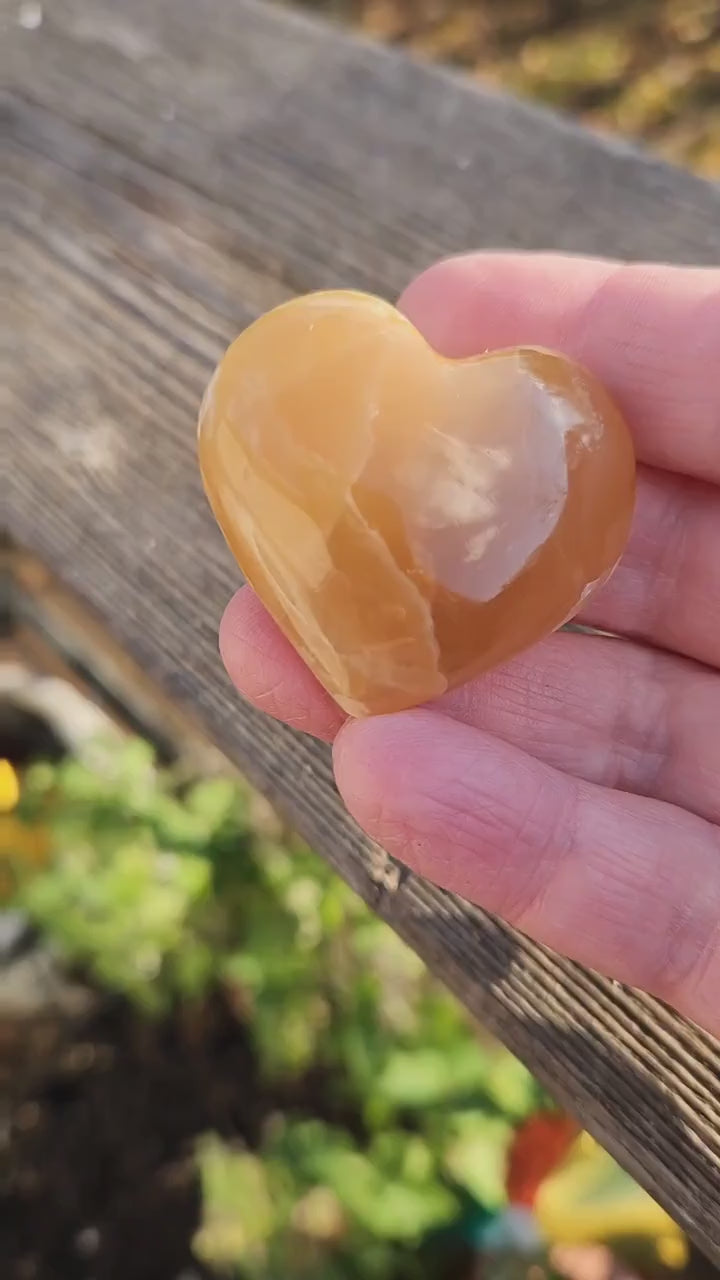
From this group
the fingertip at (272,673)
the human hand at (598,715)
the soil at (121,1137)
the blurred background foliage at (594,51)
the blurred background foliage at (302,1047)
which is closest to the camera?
the human hand at (598,715)

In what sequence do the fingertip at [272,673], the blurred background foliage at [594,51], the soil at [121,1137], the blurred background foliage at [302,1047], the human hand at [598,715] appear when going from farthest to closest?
the blurred background foliage at [594,51] < the soil at [121,1137] < the blurred background foliage at [302,1047] < the fingertip at [272,673] < the human hand at [598,715]

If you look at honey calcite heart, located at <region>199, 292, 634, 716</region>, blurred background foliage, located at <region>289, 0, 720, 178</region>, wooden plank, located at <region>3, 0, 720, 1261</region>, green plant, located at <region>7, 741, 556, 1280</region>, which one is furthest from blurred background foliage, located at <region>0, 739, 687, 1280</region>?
blurred background foliage, located at <region>289, 0, 720, 178</region>

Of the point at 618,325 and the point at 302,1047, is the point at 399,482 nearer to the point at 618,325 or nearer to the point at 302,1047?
the point at 618,325

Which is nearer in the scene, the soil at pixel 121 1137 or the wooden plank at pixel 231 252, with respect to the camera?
the wooden plank at pixel 231 252

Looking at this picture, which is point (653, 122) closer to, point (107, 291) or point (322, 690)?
point (107, 291)

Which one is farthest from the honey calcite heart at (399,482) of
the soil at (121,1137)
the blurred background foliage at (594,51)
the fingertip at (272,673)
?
the blurred background foliage at (594,51)

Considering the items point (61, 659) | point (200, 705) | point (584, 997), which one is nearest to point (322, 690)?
point (200, 705)

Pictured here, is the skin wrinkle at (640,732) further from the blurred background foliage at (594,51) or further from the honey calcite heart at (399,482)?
the blurred background foliage at (594,51)

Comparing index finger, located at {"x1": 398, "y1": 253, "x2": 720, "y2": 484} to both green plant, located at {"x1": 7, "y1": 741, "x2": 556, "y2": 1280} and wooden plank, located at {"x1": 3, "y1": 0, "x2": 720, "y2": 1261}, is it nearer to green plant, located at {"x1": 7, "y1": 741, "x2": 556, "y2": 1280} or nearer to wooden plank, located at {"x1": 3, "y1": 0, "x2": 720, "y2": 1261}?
wooden plank, located at {"x1": 3, "y1": 0, "x2": 720, "y2": 1261}

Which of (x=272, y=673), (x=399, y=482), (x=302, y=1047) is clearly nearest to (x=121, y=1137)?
(x=302, y=1047)
